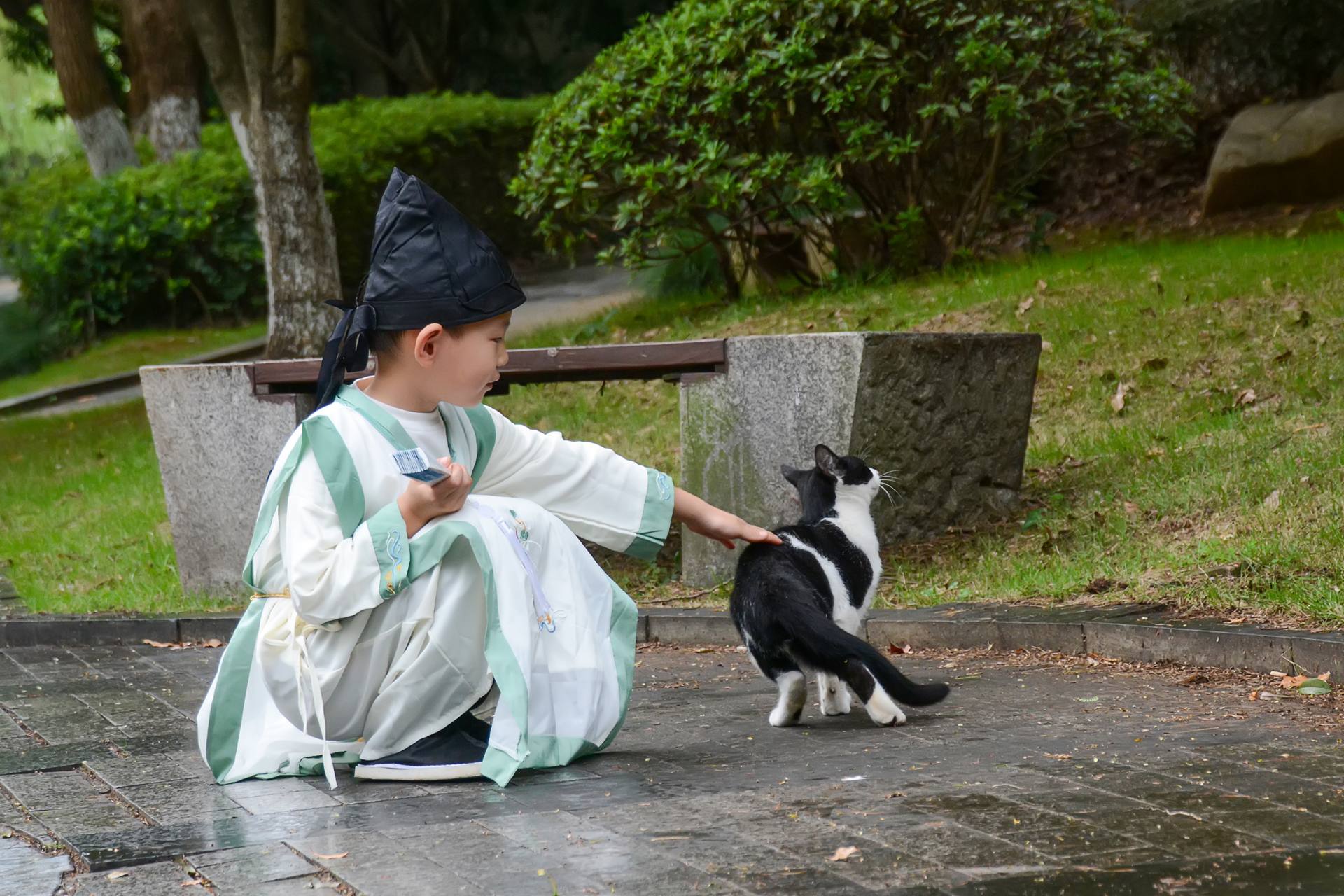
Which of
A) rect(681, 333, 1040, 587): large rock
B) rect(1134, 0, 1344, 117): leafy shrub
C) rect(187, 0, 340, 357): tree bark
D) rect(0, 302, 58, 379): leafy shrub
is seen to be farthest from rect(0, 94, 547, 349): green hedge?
rect(681, 333, 1040, 587): large rock

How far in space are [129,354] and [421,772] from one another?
44.3 ft

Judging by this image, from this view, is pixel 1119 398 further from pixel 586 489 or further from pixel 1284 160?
pixel 1284 160

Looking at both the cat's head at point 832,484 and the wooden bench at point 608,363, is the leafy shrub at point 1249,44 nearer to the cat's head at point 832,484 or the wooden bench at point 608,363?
the wooden bench at point 608,363

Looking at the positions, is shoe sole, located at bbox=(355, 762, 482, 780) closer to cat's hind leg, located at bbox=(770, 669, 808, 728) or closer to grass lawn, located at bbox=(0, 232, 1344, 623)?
cat's hind leg, located at bbox=(770, 669, 808, 728)

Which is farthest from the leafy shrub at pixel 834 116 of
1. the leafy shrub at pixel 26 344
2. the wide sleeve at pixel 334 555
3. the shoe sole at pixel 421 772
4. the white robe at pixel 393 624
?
the leafy shrub at pixel 26 344

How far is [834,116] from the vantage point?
10.4 metres

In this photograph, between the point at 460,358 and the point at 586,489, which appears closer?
the point at 460,358

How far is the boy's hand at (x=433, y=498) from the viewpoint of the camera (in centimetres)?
364

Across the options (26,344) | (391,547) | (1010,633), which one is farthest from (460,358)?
(26,344)

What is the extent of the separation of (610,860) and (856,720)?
5.23 feet

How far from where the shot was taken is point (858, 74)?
9.93 meters

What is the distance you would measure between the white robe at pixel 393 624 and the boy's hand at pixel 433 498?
30 millimetres

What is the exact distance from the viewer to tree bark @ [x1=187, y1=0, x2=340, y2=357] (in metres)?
11.0

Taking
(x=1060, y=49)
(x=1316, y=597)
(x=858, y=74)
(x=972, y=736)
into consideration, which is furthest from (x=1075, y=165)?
(x=972, y=736)
